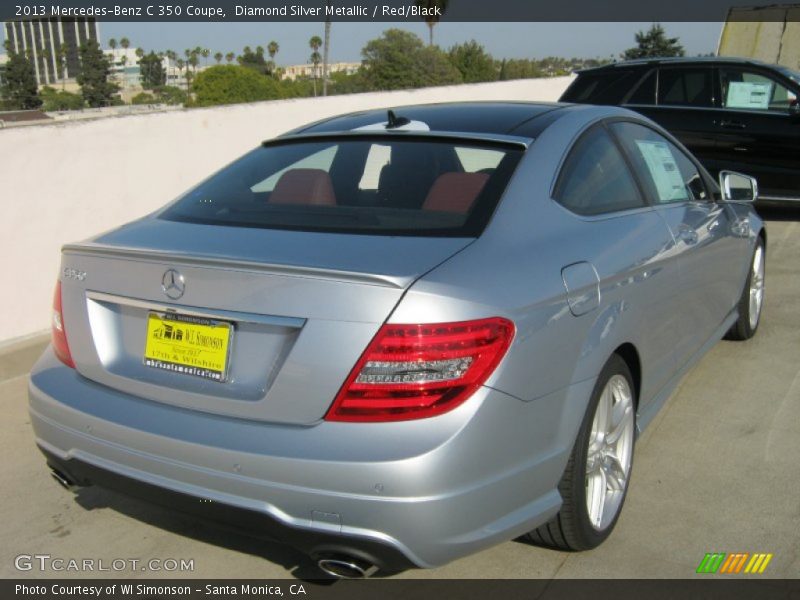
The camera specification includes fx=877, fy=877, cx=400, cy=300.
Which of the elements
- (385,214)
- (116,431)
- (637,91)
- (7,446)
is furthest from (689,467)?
(637,91)

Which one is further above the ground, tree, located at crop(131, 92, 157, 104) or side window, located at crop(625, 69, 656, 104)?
side window, located at crop(625, 69, 656, 104)

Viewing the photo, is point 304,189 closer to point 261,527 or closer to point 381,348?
point 381,348

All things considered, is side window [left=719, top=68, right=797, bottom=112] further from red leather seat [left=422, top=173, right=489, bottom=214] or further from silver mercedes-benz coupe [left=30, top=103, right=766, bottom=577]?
red leather seat [left=422, top=173, right=489, bottom=214]

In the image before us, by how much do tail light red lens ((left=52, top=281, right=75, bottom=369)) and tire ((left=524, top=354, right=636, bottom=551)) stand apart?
167 centimetres

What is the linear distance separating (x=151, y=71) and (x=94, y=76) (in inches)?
855

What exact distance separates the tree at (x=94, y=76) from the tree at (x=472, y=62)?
2158cm

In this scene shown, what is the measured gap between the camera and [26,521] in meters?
3.46

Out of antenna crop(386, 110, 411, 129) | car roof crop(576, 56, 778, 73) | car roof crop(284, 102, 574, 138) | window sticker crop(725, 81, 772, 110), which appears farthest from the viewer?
car roof crop(576, 56, 778, 73)

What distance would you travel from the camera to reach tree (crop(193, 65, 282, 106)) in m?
45.0

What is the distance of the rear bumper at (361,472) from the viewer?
2320mm

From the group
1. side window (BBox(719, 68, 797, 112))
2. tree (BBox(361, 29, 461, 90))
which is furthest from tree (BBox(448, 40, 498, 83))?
side window (BBox(719, 68, 797, 112))

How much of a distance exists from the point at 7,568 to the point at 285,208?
162 centimetres

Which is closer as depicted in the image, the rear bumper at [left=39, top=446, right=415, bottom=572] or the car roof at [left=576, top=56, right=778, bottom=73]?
the rear bumper at [left=39, top=446, right=415, bottom=572]

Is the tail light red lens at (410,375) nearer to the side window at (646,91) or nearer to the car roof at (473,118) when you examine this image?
the car roof at (473,118)
